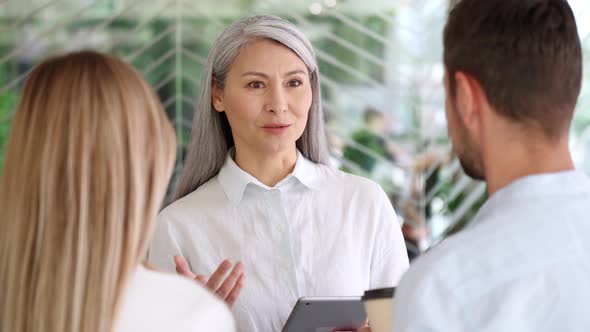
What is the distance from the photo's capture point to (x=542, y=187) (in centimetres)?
136

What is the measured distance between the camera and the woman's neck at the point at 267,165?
240 centimetres

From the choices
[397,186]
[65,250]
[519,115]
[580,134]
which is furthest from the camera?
[397,186]

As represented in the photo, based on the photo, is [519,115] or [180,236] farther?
[180,236]

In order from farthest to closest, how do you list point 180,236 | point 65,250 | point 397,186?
point 397,186 → point 180,236 → point 65,250

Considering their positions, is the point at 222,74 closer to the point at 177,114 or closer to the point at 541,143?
the point at 541,143

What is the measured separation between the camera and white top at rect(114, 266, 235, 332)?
1.29m

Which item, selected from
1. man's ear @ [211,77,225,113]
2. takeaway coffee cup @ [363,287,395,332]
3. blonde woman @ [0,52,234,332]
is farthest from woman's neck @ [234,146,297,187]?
blonde woman @ [0,52,234,332]

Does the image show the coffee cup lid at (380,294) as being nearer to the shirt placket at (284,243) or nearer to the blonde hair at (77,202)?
the blonde hair at (77,202)

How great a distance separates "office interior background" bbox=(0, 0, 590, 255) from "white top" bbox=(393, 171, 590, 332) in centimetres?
342

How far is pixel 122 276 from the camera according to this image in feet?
4.18

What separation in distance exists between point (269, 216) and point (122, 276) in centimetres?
109

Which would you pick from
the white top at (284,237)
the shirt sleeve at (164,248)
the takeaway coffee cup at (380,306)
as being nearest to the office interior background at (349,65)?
the white top at (284,237)

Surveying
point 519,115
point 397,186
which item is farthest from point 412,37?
point 519,115

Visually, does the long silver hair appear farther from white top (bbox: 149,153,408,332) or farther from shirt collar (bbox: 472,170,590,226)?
shirt collar (bbox: 472,170,590,226)
